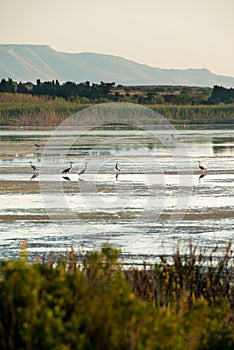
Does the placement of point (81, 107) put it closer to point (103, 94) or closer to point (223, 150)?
point (103, 94)

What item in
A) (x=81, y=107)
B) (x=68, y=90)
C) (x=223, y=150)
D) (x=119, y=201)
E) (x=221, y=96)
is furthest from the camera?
(x=221, y=96)

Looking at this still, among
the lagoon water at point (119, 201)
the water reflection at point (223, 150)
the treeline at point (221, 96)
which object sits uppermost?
the treeline at point (221, 96)

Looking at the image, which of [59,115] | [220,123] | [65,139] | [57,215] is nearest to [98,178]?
[57,215]

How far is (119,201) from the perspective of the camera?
1808cm

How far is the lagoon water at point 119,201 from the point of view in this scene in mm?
13070

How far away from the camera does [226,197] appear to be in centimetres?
1867

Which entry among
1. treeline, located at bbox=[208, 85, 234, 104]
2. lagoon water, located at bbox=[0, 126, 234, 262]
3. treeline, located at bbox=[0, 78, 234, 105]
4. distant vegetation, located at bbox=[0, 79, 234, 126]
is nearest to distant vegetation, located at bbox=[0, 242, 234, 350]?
lagoon water, located at bbox=[0, 126, 234, 262]

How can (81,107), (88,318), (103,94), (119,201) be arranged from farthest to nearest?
(103,94), (81,107), (119,201), (88,318)

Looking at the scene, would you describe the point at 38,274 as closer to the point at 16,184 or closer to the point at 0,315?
the point at 0,315

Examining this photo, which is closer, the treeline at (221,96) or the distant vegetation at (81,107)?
the distant vegetation at (81,107)

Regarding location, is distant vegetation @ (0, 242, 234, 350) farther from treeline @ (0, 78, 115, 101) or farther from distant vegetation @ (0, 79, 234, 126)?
treeline @ (0, 78, 115, 101)

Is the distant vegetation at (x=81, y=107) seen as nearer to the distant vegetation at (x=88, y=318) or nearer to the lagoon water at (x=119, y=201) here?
the lagoon water at (x=119, y=201)

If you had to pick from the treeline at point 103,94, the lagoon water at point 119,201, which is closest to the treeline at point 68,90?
the treeline at point 103,94

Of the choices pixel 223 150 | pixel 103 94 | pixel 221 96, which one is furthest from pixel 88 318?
pixel 221 96
